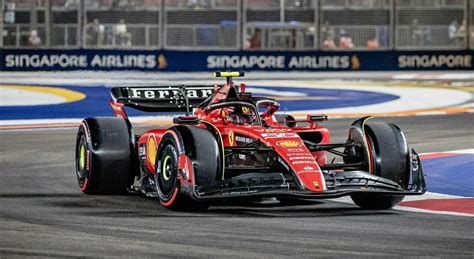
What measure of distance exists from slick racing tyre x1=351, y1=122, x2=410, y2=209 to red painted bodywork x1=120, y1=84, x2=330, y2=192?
59cm

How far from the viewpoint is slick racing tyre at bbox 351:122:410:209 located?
12336 mm

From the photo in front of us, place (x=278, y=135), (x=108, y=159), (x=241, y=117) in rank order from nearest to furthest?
(x=278, y=135) < (x=241, y=117) < (x=108, y=159)

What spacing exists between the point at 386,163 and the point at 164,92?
3538mm

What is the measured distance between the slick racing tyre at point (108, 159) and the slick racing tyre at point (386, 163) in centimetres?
251

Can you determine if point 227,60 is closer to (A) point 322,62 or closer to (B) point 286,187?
(A) point 322,62

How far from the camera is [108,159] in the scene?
1330cm

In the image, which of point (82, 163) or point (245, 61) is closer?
point (82, 163)

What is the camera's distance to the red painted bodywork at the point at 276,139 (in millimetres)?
11516

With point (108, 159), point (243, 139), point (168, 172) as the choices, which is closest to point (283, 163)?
point (243, 139)

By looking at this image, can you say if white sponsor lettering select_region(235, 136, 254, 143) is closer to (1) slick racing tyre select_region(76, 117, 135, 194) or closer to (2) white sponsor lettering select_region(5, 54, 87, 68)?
(1) slick racing tyre select_region(76, 117, 135, 194)

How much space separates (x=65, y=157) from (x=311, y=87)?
801 inches

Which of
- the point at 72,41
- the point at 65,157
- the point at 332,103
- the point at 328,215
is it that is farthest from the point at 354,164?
the point at 72,41

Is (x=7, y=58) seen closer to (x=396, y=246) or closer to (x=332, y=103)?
(x=332, y=103)

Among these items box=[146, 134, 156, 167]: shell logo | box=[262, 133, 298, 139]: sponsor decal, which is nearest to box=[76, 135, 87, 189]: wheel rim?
box=[146, 134, 156, 167]: shell logo
